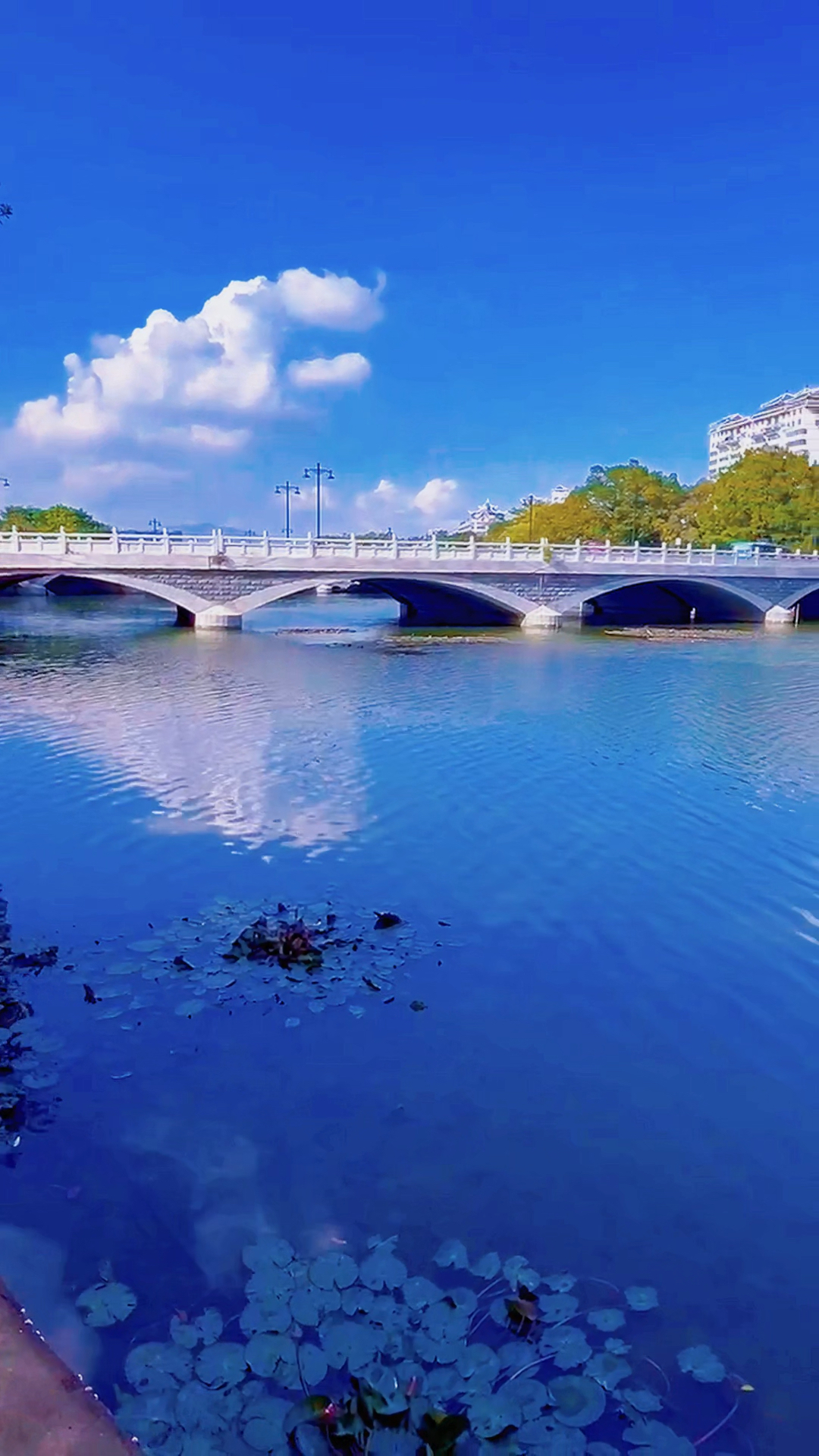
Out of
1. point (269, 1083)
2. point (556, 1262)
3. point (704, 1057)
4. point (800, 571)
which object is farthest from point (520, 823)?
point (800, 571)

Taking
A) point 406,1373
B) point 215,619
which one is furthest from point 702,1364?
point 215,619

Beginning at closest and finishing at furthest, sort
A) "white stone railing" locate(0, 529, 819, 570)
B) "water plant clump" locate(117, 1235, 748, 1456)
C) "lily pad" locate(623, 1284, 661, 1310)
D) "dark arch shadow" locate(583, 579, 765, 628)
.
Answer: "water plant clump" locate(117, 1235, 748, 1456) → "lily pad" locate(623, 1284, 661, 1310) → "white stone railing" locate(0, 529, 819, 570) → "dark arch shadow" locate(583, 579, 765, 628)

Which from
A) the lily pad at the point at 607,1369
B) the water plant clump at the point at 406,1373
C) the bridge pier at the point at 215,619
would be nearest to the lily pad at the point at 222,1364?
the water plant clump at the point at 406,1373

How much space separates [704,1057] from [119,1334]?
3771mm

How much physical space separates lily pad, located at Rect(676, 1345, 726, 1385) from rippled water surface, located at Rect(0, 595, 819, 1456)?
2.5 inches

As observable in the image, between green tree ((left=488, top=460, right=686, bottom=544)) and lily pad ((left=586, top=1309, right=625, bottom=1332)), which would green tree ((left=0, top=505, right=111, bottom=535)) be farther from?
lily pad ((left=586, top=1309, right=625, bottom=1332))

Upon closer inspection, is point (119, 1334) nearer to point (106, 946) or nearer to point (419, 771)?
point (106, 946)

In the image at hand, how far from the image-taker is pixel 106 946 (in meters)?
7.32

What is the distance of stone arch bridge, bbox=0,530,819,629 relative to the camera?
1342 inches

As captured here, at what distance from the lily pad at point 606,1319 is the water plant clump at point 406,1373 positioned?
0.01 m

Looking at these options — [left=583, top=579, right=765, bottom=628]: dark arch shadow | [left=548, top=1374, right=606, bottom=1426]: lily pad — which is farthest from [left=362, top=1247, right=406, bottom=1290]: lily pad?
[left=583, top=579, right=765, bottom=628]: dark arch shadow

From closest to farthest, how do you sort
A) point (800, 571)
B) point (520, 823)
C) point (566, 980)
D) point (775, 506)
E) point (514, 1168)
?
1. point (514, 1168)
2. point (566, 980)
3. point (520, 823)
4. point (800, 571)
5. point (775, 506)

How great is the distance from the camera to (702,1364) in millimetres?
3686

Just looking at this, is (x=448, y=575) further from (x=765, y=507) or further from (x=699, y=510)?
(x=699, y=510)
